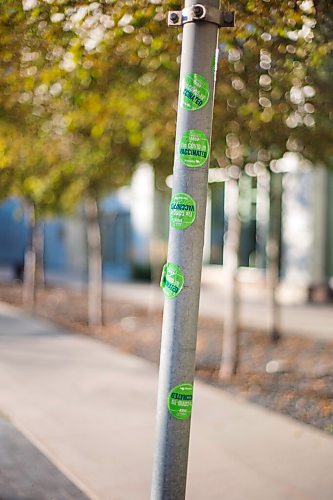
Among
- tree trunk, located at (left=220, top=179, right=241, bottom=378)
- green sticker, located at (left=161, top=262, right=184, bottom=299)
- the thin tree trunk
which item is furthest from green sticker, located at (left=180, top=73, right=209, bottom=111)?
the thin tree trunk

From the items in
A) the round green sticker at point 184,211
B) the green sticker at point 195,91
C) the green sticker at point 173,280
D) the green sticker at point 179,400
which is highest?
the green sticker at point 195,91

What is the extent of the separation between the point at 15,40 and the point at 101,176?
21.0ft

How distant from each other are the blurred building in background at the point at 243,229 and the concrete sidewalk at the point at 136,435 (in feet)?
15.6

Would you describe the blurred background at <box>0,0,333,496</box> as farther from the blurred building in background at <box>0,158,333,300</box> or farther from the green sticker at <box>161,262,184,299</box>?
the green sticker at <box>161,262,184,299</box>

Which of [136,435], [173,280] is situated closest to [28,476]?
[136,435]

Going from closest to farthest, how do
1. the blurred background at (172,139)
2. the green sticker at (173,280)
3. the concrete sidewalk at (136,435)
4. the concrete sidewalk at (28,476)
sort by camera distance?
1. the green sticker at (173,280)
2. the concrete sidewalk at (28,476)
3. the concrete sidewalk at (136,435)
4. the blurred background at (172,139)

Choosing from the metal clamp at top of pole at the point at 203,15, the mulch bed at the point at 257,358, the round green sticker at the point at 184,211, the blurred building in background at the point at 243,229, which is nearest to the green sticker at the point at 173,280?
the round green sticker at the point at 184,211

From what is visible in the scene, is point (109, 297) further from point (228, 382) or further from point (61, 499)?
point (61, 499)

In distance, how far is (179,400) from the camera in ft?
12.5

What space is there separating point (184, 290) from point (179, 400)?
62cm

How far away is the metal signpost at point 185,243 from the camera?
3.78m

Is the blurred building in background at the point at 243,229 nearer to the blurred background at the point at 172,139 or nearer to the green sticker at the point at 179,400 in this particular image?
the blurred background at the point at 172,139

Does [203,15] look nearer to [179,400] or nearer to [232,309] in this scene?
[179,400]

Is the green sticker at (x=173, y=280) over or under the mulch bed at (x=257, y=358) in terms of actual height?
over
